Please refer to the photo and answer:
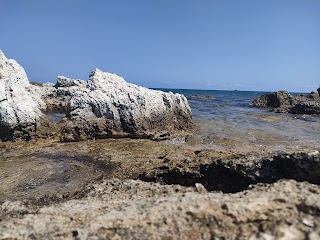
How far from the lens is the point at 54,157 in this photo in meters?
10.9

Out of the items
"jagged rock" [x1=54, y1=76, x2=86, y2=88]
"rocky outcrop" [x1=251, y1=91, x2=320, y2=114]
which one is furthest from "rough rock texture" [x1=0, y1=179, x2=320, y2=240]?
"rocky outcrop" [x1=251, y1=91, x2=320, y2=114]

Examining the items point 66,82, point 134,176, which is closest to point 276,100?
point 66,82

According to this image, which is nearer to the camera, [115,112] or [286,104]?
[115,112]

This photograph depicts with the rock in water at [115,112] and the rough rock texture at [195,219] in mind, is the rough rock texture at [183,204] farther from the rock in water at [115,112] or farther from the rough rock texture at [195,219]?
the rock in water at [115,112]

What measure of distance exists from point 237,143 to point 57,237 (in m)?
11.5

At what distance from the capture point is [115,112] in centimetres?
1484

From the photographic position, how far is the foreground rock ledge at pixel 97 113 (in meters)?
13.3

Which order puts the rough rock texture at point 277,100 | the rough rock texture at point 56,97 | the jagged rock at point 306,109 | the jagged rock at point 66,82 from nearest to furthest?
1. the rough rock texture at point 56,97
2. the jagged rock at point 306,109
3. the jagged rock at point 66,82
4. the rough rock texture at point 277,100

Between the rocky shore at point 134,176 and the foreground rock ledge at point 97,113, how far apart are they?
5 cm

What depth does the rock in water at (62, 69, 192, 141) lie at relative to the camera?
1421 cm

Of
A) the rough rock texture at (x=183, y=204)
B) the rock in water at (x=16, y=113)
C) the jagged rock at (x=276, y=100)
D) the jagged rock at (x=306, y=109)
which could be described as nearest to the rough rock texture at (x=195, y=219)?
the rough rock texture at (x=183, y=204)

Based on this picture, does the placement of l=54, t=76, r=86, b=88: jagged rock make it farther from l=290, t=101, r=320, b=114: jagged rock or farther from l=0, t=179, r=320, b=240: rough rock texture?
l=0, t=179, r=320, b=240: rough rock texture

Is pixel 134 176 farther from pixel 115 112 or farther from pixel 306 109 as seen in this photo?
pixel 306 109

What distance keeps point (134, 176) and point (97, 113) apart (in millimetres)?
7071
